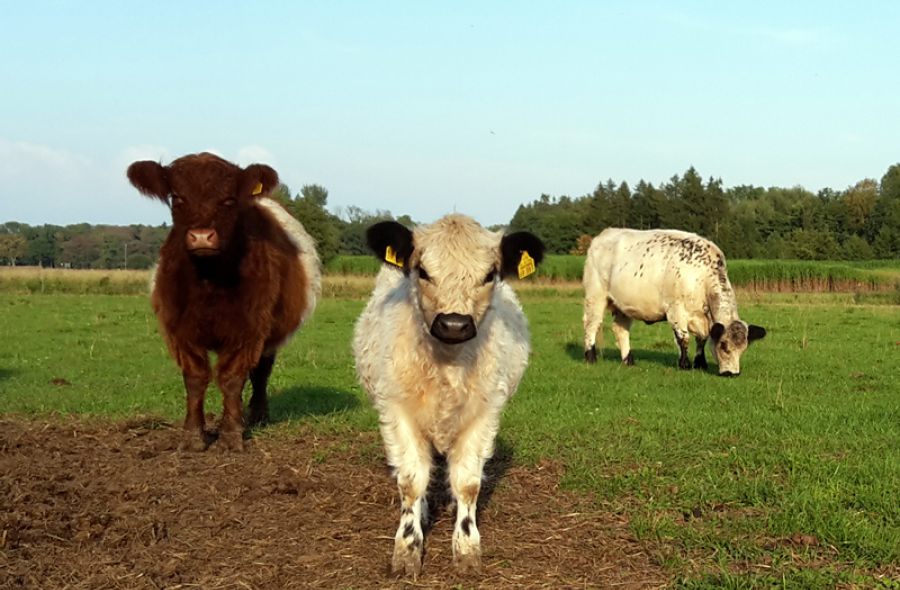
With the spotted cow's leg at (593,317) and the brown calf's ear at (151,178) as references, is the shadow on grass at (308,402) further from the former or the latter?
the spotted cow's leg at (593,317)

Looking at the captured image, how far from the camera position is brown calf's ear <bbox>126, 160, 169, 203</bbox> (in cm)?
783

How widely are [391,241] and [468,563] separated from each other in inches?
75.8

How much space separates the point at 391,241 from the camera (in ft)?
17.8

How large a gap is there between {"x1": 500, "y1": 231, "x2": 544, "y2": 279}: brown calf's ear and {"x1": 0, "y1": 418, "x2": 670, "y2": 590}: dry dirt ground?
170 cm

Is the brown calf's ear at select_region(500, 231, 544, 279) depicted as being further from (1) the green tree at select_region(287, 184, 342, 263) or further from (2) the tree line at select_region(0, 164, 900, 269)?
(2) the tree line at select_region(0, 164, 900, 269)

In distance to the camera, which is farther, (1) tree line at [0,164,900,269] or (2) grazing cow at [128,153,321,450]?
(1) tree line at [0,164,900,269]

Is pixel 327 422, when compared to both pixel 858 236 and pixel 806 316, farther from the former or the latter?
pixel 858 236

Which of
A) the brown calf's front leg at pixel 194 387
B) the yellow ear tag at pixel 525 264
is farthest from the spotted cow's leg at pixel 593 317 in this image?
the yellow ear tag at pixel 525 264

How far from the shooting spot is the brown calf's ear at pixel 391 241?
539cm

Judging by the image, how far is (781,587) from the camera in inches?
185

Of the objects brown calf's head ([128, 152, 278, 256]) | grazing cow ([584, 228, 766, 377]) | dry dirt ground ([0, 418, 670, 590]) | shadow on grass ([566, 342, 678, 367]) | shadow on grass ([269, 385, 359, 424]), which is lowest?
shadow on grass ([566, 342, 678, 367])

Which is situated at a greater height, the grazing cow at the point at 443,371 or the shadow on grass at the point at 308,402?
the grazing cow at the point at 443,371

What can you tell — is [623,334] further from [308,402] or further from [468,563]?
[468,563]

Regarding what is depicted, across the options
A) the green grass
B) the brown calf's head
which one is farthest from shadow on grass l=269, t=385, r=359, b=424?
the brown calf's head
